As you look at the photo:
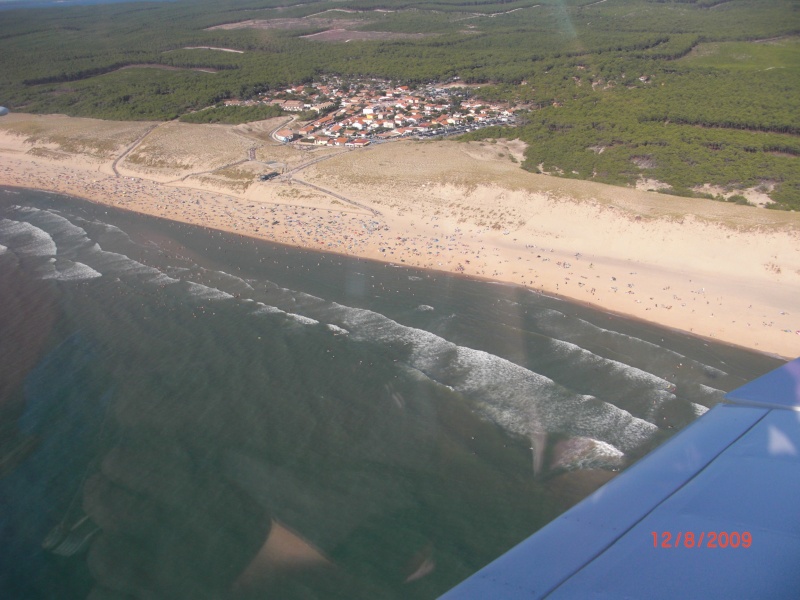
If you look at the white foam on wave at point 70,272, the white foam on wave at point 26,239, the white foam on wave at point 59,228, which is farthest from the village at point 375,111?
the white foam on wave at point 70,272

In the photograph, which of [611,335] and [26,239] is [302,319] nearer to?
[611,335]

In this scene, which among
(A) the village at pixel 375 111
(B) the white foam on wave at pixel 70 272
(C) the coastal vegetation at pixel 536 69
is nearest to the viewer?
(B) the white foam on wave at pixel 70 272

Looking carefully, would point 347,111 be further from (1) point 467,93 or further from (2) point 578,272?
(2) point 578,272

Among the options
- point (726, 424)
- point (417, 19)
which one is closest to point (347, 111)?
point (726, 424)
